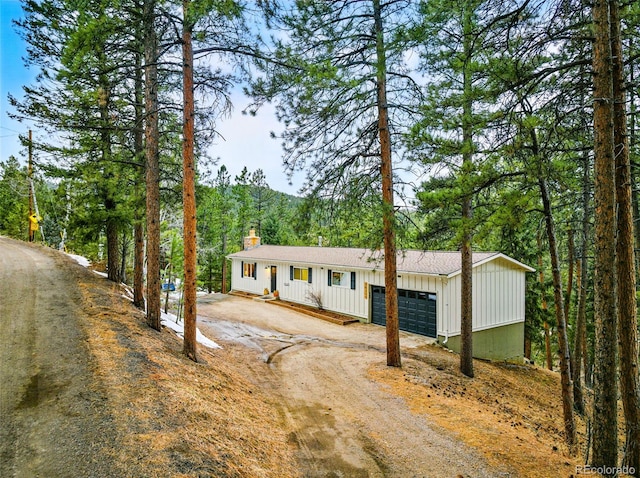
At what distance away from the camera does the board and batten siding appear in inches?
516

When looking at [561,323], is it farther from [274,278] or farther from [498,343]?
[274,278]

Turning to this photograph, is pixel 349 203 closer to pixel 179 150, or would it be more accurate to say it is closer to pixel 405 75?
pixel 405 75

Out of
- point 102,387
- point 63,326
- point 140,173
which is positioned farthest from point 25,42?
point 102,387

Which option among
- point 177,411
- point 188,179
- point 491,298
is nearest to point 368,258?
point 188,179

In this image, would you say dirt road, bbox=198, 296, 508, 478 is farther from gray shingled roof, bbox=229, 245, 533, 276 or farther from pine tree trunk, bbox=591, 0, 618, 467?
gray shingled roof, bbox=229, 245, 533, 276

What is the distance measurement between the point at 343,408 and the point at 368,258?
387 cm

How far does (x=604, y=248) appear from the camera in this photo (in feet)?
14.8

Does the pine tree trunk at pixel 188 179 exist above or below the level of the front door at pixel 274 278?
above

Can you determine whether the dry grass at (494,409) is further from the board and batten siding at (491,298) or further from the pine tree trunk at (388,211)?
the board and batten siding at (491,298)

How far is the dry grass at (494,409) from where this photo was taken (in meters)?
5.13

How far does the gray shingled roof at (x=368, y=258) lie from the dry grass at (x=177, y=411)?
4540 millimetres

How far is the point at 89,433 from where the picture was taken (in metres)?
3.61

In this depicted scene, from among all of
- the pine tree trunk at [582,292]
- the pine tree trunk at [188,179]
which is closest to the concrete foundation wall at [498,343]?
the pine tree trunk at [582,292]

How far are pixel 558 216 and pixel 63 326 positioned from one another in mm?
14758
